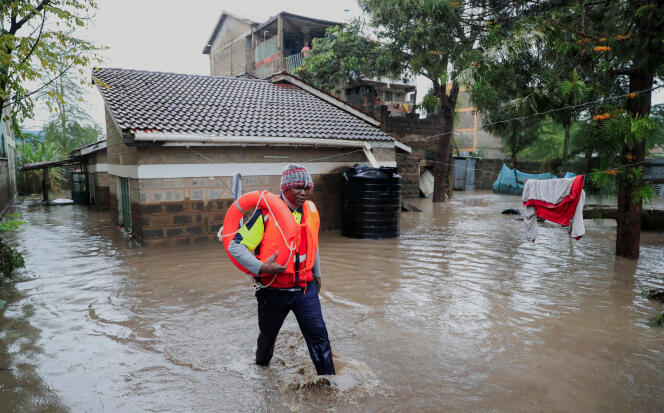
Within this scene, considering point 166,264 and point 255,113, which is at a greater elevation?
point 255,113

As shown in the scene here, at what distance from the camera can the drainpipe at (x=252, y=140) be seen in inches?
379

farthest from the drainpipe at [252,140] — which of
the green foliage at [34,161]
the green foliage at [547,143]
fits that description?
the green foliage at [547,143]

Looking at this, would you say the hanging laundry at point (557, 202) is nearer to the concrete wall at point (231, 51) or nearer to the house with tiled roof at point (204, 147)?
the house with tiled roof at point (204, 147)

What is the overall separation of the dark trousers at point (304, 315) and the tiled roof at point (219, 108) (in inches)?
283

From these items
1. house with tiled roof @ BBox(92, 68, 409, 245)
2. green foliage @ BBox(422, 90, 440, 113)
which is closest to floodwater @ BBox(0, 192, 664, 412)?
house with tiled roof @ BBox(92, 68, 409, 245)

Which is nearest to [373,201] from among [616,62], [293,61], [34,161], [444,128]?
[616,62]

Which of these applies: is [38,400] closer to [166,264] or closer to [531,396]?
[531,396]

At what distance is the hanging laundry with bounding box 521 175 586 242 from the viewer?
8109 millimetres

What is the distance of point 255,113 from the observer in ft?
42.0

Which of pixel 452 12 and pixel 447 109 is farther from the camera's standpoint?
pixel 447 109

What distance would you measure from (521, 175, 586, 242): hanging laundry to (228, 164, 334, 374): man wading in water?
19.5 ft

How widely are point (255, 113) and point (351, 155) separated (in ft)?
9.59

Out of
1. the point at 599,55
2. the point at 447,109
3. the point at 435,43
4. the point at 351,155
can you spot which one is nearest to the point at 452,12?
the point at 435,43

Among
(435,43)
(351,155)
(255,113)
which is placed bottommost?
(351,155)
